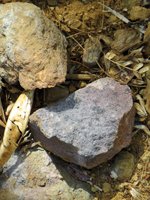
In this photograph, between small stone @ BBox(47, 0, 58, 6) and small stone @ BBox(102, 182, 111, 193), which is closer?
small stone @ BBox(102, 182, 111, 193)

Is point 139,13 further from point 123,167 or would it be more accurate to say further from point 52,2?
point 123,167

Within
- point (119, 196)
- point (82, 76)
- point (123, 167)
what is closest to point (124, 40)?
point (82, 76)

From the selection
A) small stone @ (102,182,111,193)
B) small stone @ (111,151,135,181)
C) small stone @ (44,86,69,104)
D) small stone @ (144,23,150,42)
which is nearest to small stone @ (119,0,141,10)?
small stone @ (144,23,150,42)

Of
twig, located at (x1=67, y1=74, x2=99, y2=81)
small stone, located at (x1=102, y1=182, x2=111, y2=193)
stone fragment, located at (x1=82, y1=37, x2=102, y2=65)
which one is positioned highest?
stone fragment, located at (x1=82, y1=37, x2=102, y2=65)

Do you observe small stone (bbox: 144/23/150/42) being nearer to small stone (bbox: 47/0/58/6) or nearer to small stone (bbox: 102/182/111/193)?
small stone (bbox: 47/0/58/6)

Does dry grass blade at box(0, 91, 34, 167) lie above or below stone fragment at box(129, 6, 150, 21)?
below

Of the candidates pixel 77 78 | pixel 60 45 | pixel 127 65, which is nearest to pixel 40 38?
pixel 60 45

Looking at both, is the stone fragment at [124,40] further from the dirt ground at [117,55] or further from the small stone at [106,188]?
the small stone at [106,188]

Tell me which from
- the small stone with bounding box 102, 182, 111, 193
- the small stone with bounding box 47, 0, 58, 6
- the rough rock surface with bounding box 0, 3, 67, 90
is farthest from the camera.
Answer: the small stone with bounding box 47, 0, 58, 6
